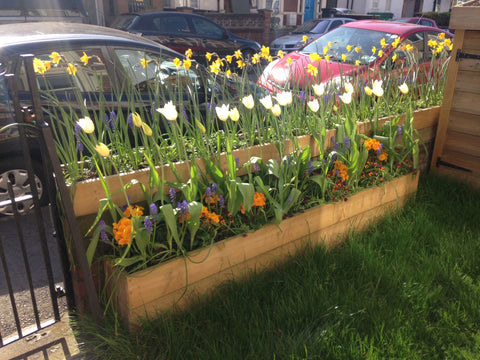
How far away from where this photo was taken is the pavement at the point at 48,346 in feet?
7.13

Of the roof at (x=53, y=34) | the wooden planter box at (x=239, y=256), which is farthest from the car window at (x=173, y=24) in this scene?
the wooden planter box at (x=239, y=256)

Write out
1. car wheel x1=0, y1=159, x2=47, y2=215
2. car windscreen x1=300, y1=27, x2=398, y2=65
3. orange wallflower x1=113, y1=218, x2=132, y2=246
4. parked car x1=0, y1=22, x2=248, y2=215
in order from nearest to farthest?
orange wallflower x1=113, y1=218, x2=132, y2=246 → parked car x1=0, y1=22, x2=248, y2=215 → car wheel x1=0, y1=159, x2=47, y2=215 → car windscreen x1=300, y1=27, x2=398, y2=65

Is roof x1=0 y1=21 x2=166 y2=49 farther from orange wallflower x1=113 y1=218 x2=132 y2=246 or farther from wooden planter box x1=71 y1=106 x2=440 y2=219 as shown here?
orange wallflower x1=113 y1=218 x2=132 y2=246

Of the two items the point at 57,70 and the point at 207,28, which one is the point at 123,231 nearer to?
the point at 57,70

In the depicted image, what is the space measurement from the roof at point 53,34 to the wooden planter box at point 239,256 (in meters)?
2.20

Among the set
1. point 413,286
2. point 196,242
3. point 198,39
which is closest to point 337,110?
point 413,286

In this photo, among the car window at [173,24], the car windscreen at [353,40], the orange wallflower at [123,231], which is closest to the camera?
the orange wallflower at [123,231]

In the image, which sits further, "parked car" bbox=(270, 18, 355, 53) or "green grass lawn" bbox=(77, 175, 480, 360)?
"parked car" bbox=(270, 18, 355, 53)

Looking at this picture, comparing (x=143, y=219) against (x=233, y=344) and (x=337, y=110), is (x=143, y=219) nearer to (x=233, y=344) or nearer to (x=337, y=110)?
(x=233, y=344)

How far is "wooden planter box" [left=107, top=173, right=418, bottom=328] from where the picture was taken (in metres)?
2.13

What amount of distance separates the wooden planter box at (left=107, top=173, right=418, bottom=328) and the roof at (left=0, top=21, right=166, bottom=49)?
220cm

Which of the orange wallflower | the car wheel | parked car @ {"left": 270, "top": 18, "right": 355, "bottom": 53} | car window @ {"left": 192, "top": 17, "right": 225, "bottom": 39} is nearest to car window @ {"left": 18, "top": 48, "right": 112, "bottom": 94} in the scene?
the car wheel

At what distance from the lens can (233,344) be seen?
2.10 m

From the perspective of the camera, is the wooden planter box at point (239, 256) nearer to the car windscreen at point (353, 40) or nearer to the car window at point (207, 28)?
the car windscreen at point (353, 40)
